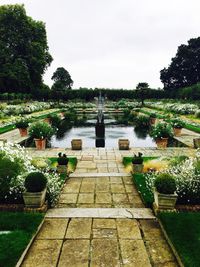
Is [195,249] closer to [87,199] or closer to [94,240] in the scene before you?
[94,240]

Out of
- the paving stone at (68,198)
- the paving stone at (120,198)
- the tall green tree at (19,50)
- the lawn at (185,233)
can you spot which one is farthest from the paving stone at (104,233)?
the tall green tree at (19,50)

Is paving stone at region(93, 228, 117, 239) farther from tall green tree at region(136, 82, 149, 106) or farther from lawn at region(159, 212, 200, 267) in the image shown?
tall green tree at region(136, 82, 149, 106)

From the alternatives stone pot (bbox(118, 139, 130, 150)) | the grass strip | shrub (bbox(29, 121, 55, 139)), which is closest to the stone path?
the grass strip

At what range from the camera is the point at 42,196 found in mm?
6184

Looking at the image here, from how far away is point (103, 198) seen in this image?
6996 millimetres

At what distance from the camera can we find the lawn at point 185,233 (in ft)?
14.3

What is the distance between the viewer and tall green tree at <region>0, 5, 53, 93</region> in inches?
1678

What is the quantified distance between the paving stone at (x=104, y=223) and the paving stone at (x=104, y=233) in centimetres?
15

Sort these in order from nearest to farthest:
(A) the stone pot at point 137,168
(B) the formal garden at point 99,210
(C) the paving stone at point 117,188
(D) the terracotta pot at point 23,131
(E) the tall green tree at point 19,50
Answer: (B) the formal garden at point 99,210, (C) the paving stone at point 117,188, (A) the stone pot at point 137,168, (D) the terracotta pot at point 23,131, (E) the tall green tree at point 19,50

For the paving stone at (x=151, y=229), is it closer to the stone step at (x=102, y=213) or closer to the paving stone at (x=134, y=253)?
the stone step at (x=102, y=213)

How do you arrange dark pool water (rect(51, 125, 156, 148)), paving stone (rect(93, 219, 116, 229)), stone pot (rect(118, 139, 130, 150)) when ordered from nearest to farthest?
paving stone (rect(93, 219, 116, 229)) → stone pot (rect(118, 139, 130, 150)) → dark pool water (rect(51, 125, 156, 148))

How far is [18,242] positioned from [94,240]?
1238 mm

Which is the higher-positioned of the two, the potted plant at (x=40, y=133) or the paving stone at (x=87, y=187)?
the potted plant at (x=40, y=133)

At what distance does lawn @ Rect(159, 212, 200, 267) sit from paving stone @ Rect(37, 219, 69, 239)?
186cm
